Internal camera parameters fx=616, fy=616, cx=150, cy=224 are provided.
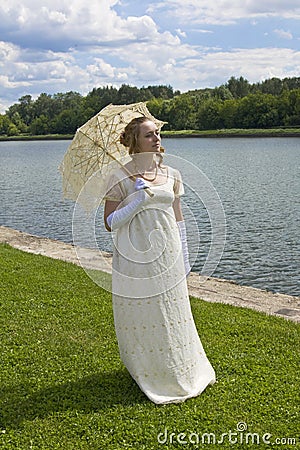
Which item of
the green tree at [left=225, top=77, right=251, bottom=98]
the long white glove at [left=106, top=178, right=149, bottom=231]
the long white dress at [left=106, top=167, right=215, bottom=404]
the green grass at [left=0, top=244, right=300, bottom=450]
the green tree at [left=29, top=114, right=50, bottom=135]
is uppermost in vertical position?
the green tree at [left=225, top=77, right=251, bottom=98]

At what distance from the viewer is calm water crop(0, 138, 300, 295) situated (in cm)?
632

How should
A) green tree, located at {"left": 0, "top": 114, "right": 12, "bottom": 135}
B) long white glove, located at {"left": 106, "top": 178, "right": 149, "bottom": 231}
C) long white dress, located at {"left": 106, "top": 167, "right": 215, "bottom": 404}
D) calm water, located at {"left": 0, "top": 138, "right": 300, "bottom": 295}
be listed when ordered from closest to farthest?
long white glove, located at {"left": 106, "top": 178, "right": 149, "bottom": 231} → long white dress, located at {"left": 106, "top": 167, "right": 215, "bottom": 404} → calm water, located at {"left": 0, "top": 138, "right": 300, "bottom": 295} → green tree, located at {"left": 0, "top": 114, "right": 12, "bottom": 135}

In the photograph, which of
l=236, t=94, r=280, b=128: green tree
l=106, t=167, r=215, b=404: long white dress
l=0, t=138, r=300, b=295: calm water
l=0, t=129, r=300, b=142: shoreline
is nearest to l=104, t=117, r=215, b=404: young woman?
l=106, t=167, r=215, b=404: long white dress

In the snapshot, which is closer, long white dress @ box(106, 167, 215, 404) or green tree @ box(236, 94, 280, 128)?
long white dress @ box(106, 167, 215, 404)

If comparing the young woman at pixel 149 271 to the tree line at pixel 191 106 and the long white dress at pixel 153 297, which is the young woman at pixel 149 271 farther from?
the tree line at pixel 191 106

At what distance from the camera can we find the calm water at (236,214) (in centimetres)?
632

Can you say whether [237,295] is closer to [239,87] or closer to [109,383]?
[109,383]

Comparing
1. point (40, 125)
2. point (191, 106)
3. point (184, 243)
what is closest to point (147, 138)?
point (184, 243)

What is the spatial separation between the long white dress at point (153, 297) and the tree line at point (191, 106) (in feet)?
272

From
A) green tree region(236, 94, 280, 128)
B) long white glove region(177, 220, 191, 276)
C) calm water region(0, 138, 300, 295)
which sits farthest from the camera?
green tree region(236, 94, 280, 128)

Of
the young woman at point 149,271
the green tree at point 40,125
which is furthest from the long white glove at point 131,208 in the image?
the green tree at point 40,125

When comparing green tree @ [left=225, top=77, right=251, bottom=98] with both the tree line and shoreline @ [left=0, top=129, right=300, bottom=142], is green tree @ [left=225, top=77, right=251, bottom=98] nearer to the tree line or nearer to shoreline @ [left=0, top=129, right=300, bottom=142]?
the tree line

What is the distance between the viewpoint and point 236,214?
71.1 ft

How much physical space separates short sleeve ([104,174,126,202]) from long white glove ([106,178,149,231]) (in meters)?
0.13
